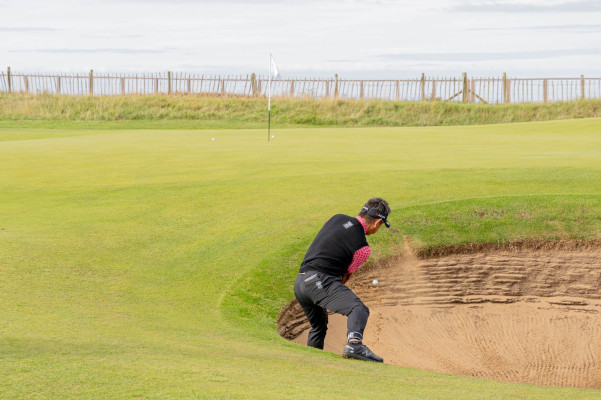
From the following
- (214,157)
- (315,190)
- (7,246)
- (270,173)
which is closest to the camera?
(7,246)

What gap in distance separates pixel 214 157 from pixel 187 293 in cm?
1043

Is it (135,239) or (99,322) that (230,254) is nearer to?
(135,239)

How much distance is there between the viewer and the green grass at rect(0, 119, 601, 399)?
5.72 m

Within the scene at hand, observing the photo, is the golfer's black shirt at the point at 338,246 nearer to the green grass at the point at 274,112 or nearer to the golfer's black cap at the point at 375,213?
the golfer's black cap at the point at 375,213

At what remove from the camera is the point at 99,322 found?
26.3 feet

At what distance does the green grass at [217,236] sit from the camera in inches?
225

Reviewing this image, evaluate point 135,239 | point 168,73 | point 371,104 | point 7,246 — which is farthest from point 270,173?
point 168,73

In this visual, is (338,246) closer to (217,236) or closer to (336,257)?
(336,257)

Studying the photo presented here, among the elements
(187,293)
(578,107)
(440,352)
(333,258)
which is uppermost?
(578,107)

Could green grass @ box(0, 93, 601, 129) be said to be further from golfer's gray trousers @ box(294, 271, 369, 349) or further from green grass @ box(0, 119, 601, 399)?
golfer's gray trousers @ box(294, 271, 369, 349)

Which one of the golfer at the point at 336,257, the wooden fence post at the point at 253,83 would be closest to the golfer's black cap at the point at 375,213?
the golfer at the point at 336,257

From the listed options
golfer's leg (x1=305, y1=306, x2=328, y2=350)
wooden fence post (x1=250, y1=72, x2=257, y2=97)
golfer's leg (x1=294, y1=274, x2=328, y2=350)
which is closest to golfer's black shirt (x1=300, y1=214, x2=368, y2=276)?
golfer's leg (x1=294, y1=274, x2=328, y2=350)

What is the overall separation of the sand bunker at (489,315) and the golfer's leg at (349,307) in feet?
5.96

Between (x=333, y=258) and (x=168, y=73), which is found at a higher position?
(x=168, y=73)
